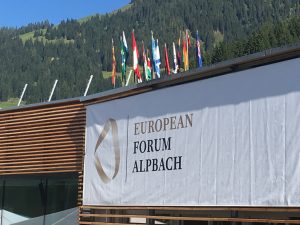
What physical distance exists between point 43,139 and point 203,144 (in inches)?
259

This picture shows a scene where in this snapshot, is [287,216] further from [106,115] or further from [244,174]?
[106,115]

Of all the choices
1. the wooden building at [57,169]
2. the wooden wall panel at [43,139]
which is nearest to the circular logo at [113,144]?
the wooden building at [57,169]

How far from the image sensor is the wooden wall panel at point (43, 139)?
55.4 feet

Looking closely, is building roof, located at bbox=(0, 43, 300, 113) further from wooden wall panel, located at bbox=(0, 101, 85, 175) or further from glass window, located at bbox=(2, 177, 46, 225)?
glass window, located at bbox=(2, 177, 46, 225)

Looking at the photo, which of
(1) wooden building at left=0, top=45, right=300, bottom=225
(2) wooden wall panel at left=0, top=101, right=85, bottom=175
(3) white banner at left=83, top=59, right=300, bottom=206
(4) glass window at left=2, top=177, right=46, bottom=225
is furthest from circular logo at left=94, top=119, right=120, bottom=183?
(4) glass window at left=2, top=177, right=46, bottom=225

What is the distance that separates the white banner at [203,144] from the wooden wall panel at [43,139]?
28.1 inches

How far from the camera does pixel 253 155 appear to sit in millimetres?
11648

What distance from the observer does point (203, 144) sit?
1288 cm

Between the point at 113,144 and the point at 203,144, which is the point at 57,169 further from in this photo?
the point at 203,144

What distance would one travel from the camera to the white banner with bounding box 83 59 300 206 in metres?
11.1

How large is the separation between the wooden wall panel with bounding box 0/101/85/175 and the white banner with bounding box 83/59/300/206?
0.71m

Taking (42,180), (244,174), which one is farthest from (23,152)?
(244,174)

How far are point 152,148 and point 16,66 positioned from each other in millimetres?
189807

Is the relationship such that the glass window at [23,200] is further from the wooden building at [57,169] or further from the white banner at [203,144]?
the white banner at [203,144]
